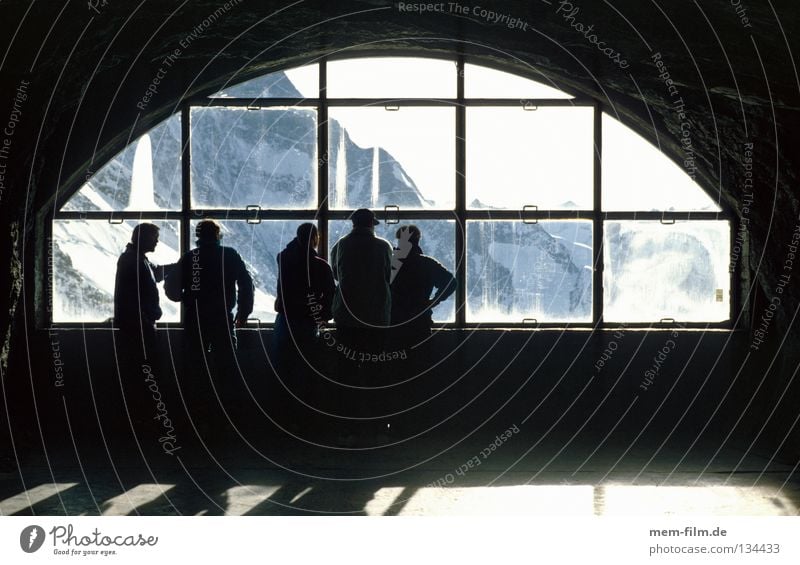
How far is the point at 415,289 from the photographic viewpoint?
707 centimetres

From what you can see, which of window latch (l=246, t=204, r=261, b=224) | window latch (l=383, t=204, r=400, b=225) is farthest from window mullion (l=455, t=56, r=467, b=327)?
window latch (l=246, t=204, r=261, b=224)

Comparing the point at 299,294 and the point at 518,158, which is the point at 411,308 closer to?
the point at 299,294

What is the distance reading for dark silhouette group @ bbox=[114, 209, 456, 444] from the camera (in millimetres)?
6676

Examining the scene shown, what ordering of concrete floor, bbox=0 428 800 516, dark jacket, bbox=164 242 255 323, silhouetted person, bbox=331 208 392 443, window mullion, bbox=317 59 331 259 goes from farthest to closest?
window mullion, bbox=317 59 331 259
dark jacket, bbox=164 242 255 323
silhouetted person, bbox=331 208 392 443
concrete floor, bbox=0 428 800 516

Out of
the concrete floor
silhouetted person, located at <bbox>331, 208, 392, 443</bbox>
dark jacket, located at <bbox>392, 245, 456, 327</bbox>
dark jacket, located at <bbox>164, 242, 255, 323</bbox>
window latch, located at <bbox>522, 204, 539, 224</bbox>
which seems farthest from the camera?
window latch, located at <bbox>522, 204, 539, 224</bbox>

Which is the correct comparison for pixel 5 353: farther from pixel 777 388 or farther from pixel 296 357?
pixel 777 388

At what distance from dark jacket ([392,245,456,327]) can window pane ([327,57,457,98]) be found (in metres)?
1.28

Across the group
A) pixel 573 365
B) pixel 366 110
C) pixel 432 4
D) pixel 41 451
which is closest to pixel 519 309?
pixel 573 365

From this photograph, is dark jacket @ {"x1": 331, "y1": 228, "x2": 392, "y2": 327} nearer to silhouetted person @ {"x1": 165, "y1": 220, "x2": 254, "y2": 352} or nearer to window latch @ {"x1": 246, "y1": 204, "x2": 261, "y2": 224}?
silhouetted person @ {"x1": 165, "y1": 220, "x2": 254, "y2": 352}

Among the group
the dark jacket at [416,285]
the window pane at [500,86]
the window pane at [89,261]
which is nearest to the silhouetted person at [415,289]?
the dark jacket at [416,285]

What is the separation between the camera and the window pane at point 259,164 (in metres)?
7.62

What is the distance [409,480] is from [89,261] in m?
3.25

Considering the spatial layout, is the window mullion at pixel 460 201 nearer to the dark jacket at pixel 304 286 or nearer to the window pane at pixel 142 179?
the dark jacket at pixel 304 286

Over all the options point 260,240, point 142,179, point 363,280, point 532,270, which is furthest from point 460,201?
point 142,179
